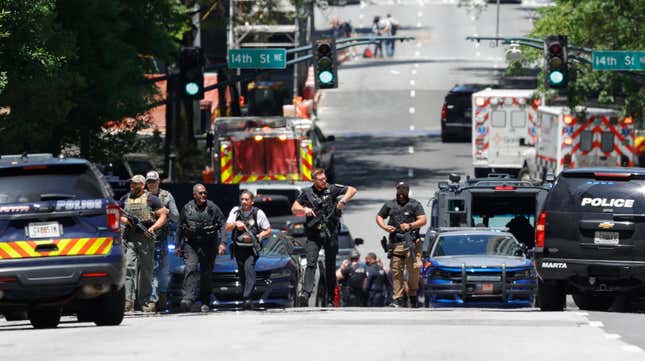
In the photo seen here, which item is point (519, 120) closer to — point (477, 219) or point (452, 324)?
point (477, 219)

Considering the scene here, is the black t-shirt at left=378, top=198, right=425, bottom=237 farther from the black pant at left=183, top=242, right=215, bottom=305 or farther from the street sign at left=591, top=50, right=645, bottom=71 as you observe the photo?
the street sign at left=591, top=50, right=645, bottom=71

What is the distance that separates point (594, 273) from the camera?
1831 centimetres

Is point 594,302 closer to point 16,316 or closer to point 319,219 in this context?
point 319,219

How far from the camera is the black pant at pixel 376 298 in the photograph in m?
26.8

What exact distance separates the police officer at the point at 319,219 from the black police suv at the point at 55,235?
216 inches

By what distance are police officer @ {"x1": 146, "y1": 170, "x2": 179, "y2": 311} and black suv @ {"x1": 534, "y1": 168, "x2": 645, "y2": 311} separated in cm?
469

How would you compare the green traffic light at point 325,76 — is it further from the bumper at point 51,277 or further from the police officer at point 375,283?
the bumper at point 51,277

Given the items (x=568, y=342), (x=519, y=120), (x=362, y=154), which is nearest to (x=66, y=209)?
(x=568, y=342)

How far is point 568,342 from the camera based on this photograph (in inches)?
563

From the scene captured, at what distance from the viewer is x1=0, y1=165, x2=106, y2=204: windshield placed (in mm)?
15648

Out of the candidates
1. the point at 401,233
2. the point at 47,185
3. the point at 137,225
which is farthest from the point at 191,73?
the point at 47,185

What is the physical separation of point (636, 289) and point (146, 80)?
1631 centimetres

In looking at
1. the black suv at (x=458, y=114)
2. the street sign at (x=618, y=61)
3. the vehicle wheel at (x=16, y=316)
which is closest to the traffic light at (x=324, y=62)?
the street sign at (x=618, y=61)

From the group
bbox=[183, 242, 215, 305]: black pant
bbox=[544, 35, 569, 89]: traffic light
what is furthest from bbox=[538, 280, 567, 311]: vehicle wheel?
bbox=[544, 35, 569, 89]: traffic light
